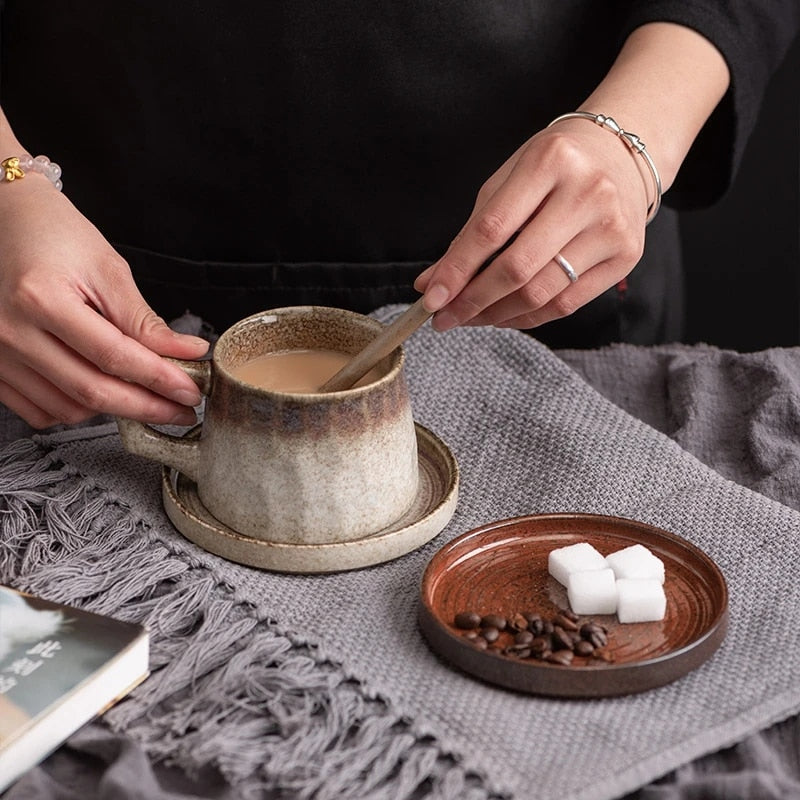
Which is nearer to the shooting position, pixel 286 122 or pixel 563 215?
pixel 563 215

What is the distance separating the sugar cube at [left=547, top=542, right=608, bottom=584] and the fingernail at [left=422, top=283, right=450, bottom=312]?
0.69ft

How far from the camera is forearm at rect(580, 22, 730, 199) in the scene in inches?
44.8

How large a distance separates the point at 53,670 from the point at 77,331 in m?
0.30

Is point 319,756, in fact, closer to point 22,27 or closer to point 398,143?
point 398,143

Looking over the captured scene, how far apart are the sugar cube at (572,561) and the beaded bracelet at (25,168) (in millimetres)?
568

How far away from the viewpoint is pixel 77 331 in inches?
38.6

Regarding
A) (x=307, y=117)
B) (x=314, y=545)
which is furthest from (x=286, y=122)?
(x=314, y=545)

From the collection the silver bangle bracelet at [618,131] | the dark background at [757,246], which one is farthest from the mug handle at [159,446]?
the dark background at [757,246]

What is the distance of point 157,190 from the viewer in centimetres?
143

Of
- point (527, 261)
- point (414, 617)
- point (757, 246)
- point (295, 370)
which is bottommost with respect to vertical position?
point (757, 246)

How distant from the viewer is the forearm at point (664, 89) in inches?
44.8

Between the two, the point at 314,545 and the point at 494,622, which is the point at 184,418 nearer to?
the point at 314,545

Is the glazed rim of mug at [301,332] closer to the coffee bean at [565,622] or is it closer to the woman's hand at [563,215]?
the woman's hand at [563,215]

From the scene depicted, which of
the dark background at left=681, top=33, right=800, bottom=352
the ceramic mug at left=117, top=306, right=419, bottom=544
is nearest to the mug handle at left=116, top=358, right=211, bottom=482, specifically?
the ceramic mug at left=117, top=306, right=419, bottom=544
